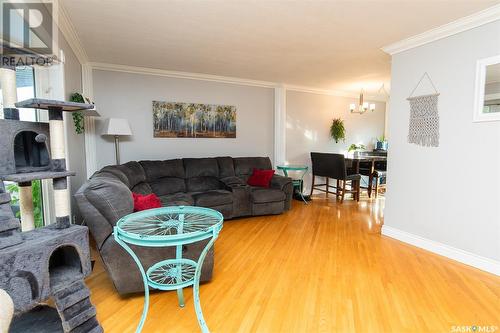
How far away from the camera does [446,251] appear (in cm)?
282

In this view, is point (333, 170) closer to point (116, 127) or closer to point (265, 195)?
point (265, 195)

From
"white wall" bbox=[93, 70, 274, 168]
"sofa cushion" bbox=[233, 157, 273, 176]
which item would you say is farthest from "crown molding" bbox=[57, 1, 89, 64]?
"sofa cushion" bbox=[233, 157, 273, 176]

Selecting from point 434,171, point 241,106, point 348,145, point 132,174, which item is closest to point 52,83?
point 132,174

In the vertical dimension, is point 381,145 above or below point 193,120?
below

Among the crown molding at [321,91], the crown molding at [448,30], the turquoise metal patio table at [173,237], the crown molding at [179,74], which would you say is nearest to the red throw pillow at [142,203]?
the turquoise metal patio table at [173,237]

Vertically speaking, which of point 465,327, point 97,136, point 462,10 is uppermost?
point 462,10

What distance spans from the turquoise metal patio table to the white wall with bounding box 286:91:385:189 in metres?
3.85

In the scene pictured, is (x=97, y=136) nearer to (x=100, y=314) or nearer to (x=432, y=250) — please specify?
(x=100, y=314)

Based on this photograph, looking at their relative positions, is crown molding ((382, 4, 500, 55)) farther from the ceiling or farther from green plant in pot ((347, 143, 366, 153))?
green plant in pot ((347, 143, 366, 153))

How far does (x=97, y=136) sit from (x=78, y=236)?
2937 mm

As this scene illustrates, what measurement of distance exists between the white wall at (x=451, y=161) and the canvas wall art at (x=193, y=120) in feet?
9.11

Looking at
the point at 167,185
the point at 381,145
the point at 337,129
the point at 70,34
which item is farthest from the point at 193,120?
the point at 381,145

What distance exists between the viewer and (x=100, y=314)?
186 centimetres

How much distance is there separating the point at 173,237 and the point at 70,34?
2603mm
